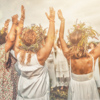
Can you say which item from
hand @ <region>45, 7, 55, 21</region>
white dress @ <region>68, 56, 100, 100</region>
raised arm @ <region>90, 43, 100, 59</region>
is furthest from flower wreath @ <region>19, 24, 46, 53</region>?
raised arm @ <region>90, 43, 100, 59</region>

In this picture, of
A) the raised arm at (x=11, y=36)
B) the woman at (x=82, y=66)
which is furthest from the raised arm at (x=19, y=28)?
the woman at (x=82, y=66)

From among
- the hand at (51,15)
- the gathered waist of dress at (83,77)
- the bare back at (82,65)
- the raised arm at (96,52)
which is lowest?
the gathered waist of dress at (83,77)

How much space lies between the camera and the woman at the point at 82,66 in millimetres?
2584

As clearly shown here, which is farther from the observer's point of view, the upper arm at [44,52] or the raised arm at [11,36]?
the raised arm at [11,36]

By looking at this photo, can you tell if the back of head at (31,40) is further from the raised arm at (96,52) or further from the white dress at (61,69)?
the raised arm at (96,52)

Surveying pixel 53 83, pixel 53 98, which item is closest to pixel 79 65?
pixel 53 83

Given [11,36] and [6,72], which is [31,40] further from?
[6,72]

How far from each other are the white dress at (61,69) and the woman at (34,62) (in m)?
0.20

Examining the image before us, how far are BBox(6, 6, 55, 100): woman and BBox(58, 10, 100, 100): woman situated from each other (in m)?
0.46

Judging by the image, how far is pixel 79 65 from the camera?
262 centimetres

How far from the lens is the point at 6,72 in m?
3.09

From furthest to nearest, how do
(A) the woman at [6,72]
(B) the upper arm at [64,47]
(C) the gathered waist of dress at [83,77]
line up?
1. (A) the woman at [6,72]
2. (B) the upper arm at [64,47]
3. (C) the gathered waist of dress at [83,77]

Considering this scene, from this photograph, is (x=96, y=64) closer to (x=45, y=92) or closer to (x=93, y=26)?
(x=93, y=26)

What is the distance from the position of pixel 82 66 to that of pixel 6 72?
1648 mm
